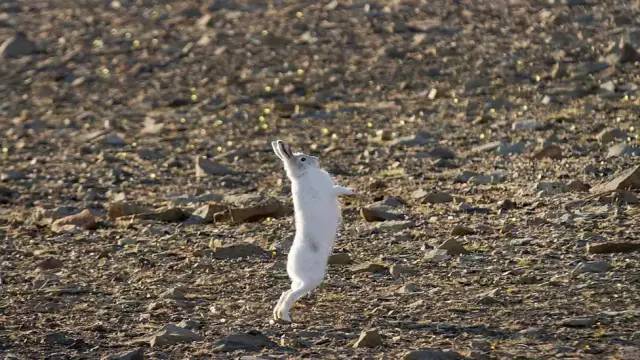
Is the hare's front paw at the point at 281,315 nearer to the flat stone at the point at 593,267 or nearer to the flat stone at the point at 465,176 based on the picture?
the flat stone at the point at 593,267

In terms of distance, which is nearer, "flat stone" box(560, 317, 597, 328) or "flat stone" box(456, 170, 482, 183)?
"flat stone" box(560, 317, 597, 328)

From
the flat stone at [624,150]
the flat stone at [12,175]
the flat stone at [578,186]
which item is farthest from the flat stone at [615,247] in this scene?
the flat stone at [12,175]

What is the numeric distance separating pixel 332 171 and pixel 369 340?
5144 mm

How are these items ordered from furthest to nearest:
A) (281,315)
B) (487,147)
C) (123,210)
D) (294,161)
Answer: (487,147)
(123,210)
(294,161)
(281,315)

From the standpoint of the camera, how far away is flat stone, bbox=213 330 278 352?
24.6ft

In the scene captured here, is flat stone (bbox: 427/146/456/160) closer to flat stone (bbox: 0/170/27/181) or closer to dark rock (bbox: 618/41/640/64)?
dark rock (bbox: 618/41/640/64)

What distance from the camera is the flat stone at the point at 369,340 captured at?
734cm

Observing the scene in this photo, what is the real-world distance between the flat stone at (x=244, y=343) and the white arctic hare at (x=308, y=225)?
0.98 feet

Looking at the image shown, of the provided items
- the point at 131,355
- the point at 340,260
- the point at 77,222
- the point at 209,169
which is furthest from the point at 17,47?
the point at 131,355

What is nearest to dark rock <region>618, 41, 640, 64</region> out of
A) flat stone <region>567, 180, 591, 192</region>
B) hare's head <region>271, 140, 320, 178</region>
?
flat stone <region>567, 180, 591, 192</region>

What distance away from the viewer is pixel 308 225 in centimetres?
790

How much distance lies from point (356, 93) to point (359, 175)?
3.47 m

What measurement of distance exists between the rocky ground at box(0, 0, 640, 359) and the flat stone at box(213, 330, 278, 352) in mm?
16

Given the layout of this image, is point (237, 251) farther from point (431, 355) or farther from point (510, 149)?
point (510, 149)
